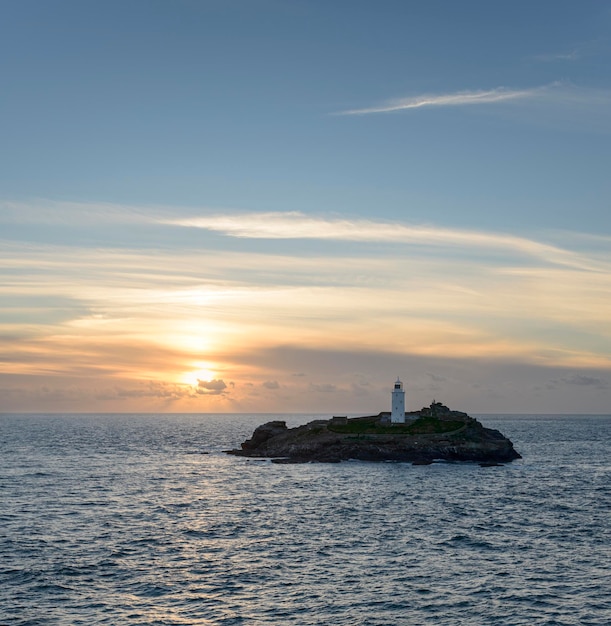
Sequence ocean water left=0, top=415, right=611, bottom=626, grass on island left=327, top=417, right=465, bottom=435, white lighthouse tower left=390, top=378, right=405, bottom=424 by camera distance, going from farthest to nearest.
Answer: white lighthouse tower left=390, top=378, right=405, bottom=424
grass on island left=327, top=417, right=465, bottom=435
ocean water left=0, top=415, right=611, bottom=626

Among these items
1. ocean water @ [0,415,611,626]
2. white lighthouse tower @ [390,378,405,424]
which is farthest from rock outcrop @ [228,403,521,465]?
ocean water @ [0,415,611,626]

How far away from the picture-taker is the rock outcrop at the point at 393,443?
13588 centimetres

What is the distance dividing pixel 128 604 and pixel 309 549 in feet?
64.9

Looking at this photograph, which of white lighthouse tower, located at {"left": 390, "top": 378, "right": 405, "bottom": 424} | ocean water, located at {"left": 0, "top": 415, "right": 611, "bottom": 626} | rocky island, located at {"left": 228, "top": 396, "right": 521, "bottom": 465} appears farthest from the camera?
white lighthouse tower, located at {"left": 390, "top": 378, "right": 405, "bottom": 424}

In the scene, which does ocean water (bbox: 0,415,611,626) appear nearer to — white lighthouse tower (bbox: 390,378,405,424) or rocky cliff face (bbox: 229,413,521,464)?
rocky cliff face (bbox: 229,413,521,464)

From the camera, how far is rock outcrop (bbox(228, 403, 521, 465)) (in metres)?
136

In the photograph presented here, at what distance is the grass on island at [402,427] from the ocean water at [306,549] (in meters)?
29.4

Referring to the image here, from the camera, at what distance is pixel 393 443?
454 ft

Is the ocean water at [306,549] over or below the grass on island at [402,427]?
below

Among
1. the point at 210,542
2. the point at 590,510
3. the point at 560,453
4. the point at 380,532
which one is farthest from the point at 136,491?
the point at 560,453

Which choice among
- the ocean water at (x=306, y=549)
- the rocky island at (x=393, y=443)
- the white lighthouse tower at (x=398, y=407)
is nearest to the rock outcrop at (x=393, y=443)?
the rocky island at (x=393, y=443)

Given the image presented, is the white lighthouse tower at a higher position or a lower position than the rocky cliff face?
higher

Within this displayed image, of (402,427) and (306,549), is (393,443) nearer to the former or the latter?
(402,427)

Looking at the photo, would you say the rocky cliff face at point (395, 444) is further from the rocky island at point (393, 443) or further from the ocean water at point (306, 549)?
the ocean water at point (306, 549)
